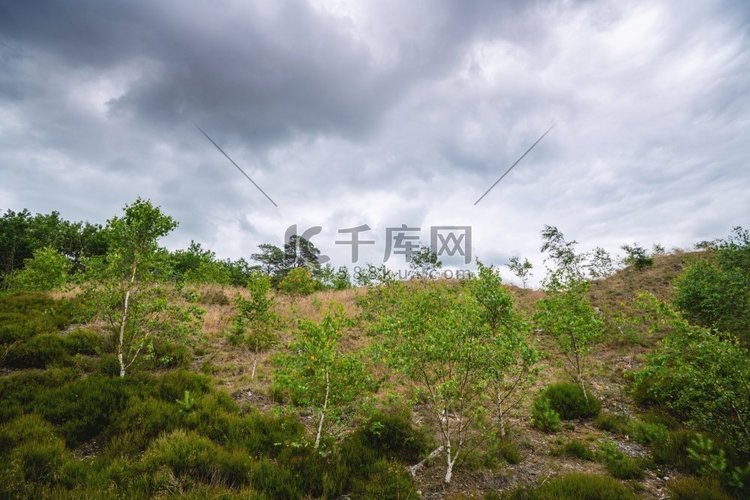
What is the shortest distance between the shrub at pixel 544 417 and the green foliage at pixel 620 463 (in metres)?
1.59

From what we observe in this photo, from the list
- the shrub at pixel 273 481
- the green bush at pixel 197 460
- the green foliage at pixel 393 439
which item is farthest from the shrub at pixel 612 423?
the green bush at pixel 197 460

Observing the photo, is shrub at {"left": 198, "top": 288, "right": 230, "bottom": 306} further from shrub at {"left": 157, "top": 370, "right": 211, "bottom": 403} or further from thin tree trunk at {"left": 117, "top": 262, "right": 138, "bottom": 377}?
shrub at {"left": 157, "top": 370, "right": 211, "bottom": 403}

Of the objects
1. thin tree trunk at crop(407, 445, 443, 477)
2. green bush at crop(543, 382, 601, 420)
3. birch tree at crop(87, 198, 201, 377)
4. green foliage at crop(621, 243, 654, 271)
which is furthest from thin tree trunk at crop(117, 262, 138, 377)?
green foliage at crop(621, 243, 654, 271)

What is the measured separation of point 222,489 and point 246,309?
829 cm

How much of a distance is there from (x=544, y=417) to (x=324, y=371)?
25.6ft

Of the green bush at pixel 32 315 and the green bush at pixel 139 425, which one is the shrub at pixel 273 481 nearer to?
the green bush at pixel 139 425

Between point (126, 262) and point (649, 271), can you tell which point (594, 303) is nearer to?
point (649, 271)

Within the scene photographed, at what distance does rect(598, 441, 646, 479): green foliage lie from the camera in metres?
7.67

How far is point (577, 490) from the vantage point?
6562mm

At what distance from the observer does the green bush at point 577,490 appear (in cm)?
636

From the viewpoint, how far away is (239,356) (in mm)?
14344

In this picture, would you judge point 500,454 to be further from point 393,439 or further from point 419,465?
point 393,439

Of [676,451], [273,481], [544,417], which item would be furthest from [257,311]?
[676,451]

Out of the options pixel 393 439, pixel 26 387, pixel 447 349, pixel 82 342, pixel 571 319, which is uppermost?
pixel 571 319
